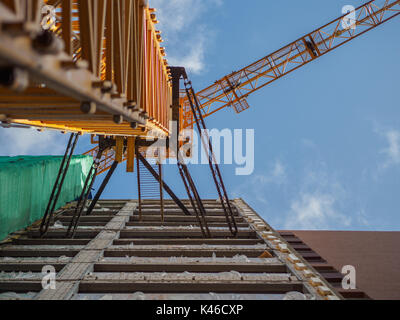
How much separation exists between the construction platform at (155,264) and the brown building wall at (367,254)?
2.09 m

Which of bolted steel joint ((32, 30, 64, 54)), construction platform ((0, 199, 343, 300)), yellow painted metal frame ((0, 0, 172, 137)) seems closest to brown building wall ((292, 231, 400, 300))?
construction platform ((0, 199, 343, 300))

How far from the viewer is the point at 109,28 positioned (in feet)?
12.4

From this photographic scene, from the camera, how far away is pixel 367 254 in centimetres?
1016

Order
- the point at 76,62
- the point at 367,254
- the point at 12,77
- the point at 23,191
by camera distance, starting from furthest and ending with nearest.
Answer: the point at 367,254, the point at 23,191, the point at 76,62, the point at 12,77

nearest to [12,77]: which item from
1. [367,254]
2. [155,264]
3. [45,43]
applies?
[45,43]

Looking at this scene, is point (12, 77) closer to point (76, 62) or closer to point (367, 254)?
point (76, 62)

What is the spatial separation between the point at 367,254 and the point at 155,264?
779 cm

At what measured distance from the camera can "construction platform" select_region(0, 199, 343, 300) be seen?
5.16 metres

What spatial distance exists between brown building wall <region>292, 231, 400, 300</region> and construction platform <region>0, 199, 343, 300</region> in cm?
209

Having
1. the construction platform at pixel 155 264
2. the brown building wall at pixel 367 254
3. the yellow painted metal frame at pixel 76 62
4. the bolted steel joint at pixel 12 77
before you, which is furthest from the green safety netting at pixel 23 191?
the brown building wall at pixel 367 254

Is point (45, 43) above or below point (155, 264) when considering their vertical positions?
above
